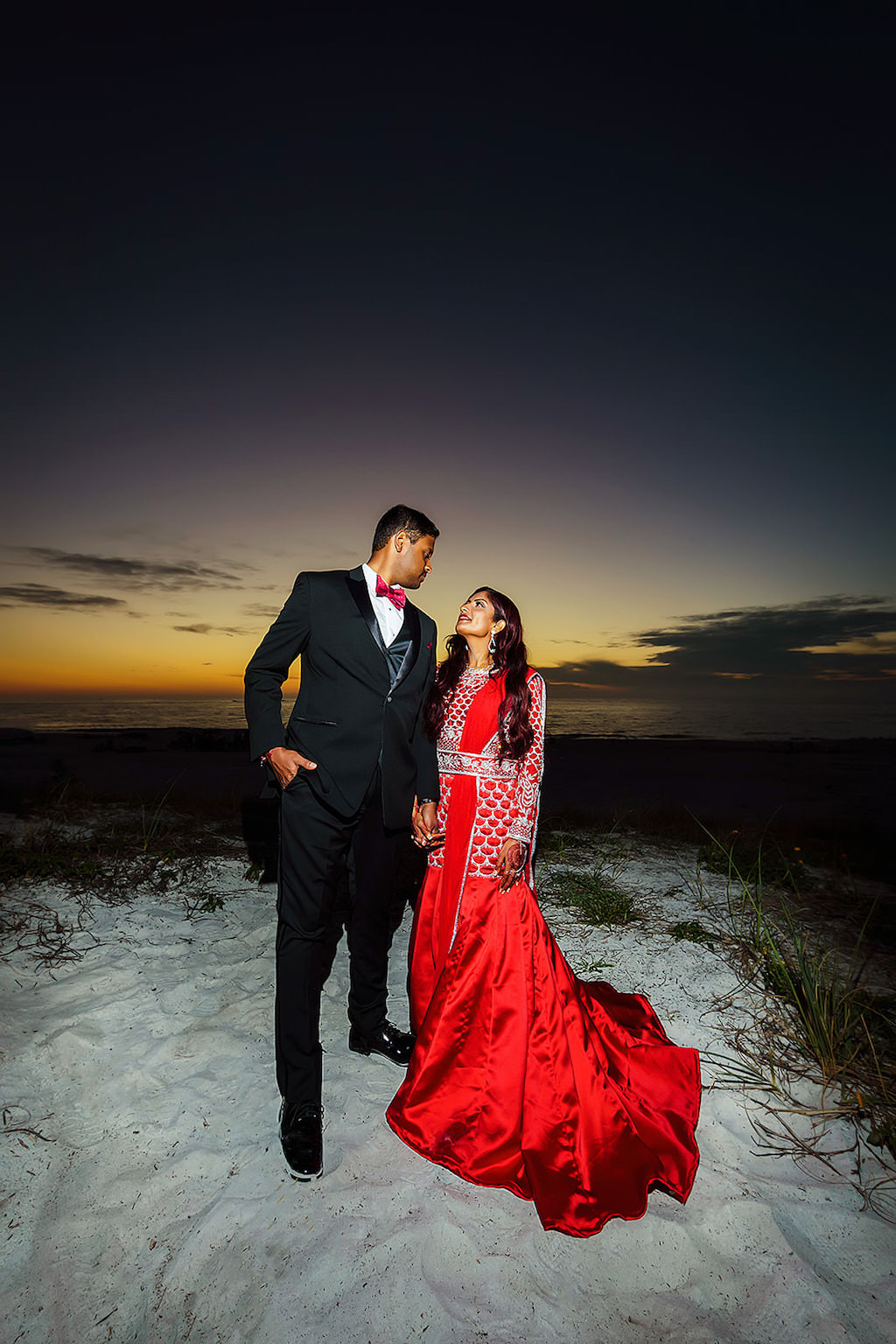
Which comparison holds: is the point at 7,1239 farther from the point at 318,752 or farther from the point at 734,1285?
the point at 734,1285

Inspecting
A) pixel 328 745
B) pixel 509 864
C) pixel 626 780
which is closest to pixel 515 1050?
pixel 509 864

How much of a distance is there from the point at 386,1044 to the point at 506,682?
204 cm

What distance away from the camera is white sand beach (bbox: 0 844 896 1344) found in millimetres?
1931

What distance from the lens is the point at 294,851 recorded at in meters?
2.63

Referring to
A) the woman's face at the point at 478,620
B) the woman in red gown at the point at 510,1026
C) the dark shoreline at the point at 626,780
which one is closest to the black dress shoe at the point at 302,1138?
the woman in red gown at the point at 510,1026

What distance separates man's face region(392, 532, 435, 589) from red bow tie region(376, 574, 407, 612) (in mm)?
51

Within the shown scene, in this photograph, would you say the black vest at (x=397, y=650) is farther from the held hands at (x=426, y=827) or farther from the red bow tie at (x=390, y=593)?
the held hands at (x=426, y=827)

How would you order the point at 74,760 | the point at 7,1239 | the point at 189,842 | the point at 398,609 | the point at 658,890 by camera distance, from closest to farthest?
the point at 7,1239, the point at 398,609, the point at 658,890, the point at 189,842, the point at 74,760

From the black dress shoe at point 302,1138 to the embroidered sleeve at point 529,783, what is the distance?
1.48m

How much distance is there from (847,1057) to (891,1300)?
108 centimetres

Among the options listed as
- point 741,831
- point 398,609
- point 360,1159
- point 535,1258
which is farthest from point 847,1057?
point 741,831

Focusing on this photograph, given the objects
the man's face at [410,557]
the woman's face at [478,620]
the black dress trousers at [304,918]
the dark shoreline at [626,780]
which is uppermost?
the man's face at [410,557]

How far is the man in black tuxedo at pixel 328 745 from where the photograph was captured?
2.59 metres

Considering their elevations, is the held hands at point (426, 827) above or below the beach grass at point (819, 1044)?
above
